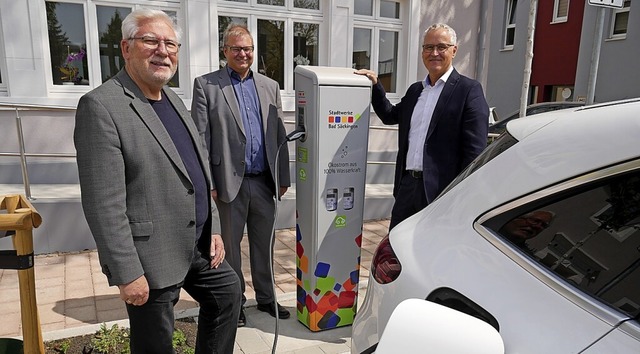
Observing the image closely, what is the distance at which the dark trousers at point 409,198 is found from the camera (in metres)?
2.83

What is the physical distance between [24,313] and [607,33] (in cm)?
1805

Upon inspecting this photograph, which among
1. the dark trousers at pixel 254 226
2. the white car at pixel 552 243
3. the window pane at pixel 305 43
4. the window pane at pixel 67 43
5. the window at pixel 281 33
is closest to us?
the white car at pixel 552 243

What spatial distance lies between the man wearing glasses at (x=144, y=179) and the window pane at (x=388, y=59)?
5572 mm

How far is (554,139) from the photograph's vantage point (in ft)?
4.14

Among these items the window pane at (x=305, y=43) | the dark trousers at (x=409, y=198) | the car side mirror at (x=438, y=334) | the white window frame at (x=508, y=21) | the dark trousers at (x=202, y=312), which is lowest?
the dark trousers at (x=202, y=312)

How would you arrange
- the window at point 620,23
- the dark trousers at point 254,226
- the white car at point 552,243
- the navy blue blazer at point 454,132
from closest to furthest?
the white car at point 552,243 < the navy blue blazer at point 454,132 < the dark trousers at point 254,226 < the window at point 620,23

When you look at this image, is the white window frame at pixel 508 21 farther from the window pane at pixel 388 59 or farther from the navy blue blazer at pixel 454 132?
the navy blue blazer at pixel 454 132

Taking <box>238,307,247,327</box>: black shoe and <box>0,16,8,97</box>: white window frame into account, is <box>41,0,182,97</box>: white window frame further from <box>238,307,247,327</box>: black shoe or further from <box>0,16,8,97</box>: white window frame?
<box>238,307,247,327</box>: black shoe

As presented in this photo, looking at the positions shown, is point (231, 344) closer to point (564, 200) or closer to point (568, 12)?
point (564, 200)

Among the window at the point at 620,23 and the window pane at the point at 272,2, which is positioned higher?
the window at the point at 620,23

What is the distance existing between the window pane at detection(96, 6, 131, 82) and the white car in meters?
5.48

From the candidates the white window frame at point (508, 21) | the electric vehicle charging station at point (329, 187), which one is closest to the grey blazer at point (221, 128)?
the electric vehicle charging station at point (329, 187)

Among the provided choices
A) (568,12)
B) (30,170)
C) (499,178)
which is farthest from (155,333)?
(568,12)

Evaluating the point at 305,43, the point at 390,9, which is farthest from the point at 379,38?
the point at 305,43
